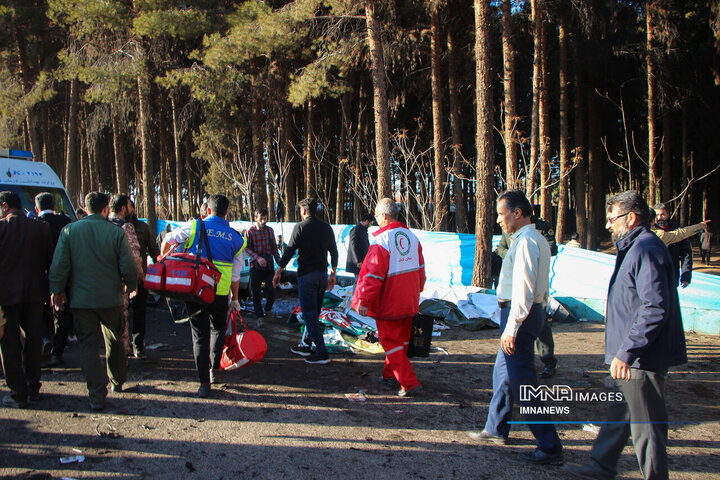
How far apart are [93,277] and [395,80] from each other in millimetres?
17319

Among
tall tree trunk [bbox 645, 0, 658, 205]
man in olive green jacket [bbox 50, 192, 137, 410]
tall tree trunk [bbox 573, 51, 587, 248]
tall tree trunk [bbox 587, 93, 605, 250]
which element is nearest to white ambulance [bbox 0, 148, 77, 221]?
man in olive green jacket [bbox 50, 192, 137, 410]

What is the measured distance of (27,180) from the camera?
739 centimetres

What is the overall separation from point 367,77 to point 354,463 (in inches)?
767

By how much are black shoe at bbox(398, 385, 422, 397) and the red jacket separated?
81 cm

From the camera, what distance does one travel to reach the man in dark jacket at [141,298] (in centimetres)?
610

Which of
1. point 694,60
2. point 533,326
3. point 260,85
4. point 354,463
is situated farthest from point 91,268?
point 694,60

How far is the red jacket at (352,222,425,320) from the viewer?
4.70 m

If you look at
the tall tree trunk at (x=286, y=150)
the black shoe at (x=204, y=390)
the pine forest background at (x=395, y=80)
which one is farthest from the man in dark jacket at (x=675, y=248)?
the tall tree trunk at (x=286, y=150)

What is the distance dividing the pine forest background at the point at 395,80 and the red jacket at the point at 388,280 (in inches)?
223

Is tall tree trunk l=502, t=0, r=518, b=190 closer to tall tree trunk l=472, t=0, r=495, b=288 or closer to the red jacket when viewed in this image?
tall tree trunk l=472, t=0, r=495, b=288

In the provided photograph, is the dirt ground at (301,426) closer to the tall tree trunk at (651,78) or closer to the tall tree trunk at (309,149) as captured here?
the tall tree trunk at (651,78)

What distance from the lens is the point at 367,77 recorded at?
2102 cm

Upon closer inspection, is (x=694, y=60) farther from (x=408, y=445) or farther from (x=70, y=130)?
(x=70, y=130)

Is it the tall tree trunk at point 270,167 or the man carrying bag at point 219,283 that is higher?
the tall tree trunk at point 270,167
